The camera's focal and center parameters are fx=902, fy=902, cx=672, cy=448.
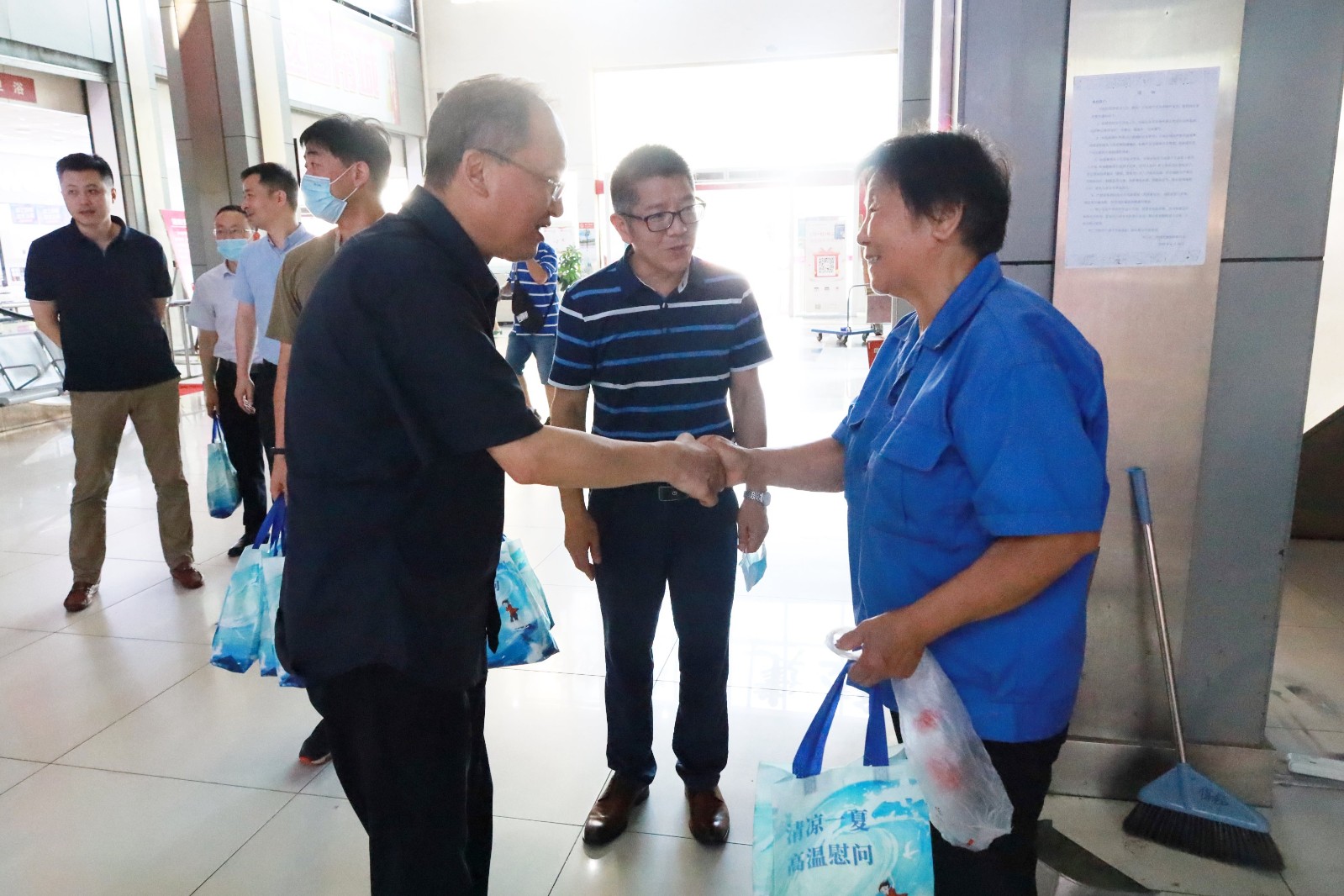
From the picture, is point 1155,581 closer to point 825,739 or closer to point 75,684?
point 825,739

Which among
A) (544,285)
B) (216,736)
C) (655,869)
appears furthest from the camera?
(544,285)

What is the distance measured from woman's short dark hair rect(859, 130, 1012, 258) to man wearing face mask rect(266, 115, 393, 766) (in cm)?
166

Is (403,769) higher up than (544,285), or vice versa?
(544,285)

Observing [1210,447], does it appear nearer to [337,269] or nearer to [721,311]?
[721,311]

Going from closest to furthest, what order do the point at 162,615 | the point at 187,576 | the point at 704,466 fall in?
the point at 704,466 < the point at 162,615 < the point at 187,576

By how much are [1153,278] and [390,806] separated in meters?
1.98

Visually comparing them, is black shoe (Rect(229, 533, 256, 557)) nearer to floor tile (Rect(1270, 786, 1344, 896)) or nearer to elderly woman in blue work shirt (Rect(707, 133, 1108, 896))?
elderly woman in blue work shirt (Rect(707, 133, 1108, 896))

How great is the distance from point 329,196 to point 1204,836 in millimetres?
2696

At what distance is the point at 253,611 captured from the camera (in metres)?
2.14

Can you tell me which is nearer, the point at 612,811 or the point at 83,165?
the point at 612,811

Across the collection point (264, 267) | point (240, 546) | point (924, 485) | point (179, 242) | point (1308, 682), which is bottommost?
point (1308, 682)

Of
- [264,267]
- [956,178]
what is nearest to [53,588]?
[264,267]

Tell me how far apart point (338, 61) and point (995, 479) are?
12965mm

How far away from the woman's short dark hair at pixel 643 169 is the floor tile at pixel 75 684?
2.26m
